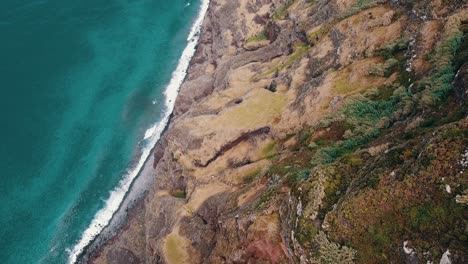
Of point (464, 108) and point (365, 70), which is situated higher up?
point (464, 108)

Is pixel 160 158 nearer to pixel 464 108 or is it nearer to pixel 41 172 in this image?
pixel 41 172

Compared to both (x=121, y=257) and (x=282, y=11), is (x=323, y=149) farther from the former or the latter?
(x=282, y=11)

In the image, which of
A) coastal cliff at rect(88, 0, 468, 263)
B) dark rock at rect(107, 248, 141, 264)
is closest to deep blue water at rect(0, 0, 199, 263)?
dark rock at rect(107, 248, 141, 264)

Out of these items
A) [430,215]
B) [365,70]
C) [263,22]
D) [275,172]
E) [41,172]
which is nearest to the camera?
[430,215]

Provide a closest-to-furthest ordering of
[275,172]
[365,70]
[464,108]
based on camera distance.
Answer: [464,108] → [275,172] → [365,70]

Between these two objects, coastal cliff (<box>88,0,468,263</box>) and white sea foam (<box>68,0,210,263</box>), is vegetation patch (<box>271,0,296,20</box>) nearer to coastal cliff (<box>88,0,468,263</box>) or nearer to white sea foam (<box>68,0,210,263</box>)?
coastal cliff (<box>88,0,468,263</box>)

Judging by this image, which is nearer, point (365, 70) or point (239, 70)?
point (365, 70)

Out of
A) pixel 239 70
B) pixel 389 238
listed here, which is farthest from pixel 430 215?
pixel 239 70

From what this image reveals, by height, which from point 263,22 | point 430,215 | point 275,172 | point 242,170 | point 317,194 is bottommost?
point 263,22

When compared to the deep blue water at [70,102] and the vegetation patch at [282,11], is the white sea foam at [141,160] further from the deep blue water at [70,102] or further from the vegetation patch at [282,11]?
the vegetation patch at [282,11]
